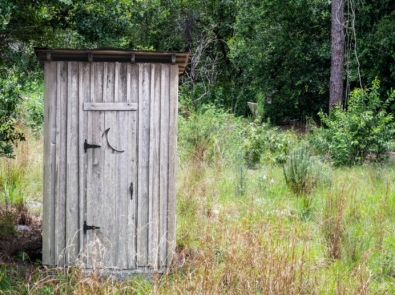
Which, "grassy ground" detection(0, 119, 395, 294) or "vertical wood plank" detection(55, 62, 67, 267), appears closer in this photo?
"grassy ground" detection(0, 119, 395, 294)

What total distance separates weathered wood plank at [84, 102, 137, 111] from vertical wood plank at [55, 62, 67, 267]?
27 centimetres

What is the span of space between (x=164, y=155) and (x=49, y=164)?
126 centimetres

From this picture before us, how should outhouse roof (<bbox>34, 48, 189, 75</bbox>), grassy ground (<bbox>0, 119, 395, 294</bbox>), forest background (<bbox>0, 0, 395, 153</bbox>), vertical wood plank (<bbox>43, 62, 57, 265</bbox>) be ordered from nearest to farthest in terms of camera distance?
grassy ground (<bbox>0, 119, 395, 294</bbox>)
outhouse roof (<bbox>34, 48, 189, 75</bbox>)
vertical wood plank (<bbox>43, 62, 57, 265</bbox>)
forest background (<bbox>0, 0, 395, 153</bbox>)

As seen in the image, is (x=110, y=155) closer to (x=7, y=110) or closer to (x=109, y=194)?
(x=109, y=194)

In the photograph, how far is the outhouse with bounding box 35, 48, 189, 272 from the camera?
592 centimetres

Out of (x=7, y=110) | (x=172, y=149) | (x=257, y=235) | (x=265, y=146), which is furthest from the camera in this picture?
(x=265, y=146)

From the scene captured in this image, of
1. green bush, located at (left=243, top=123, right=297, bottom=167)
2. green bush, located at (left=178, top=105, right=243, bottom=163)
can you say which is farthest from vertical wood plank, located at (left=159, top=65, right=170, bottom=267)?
green bush, located at (left=243, top=123, right=297, bottom=167)

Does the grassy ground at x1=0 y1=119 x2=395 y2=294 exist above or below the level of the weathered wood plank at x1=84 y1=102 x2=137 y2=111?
below

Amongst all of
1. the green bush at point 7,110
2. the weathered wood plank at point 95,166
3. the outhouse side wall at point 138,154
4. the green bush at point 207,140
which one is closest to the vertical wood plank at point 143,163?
the outhouse side wall at point 138,154

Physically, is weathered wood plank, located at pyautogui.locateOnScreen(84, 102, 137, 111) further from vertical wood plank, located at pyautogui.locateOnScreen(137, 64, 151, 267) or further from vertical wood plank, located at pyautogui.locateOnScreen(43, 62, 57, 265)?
vertical wood plank, located at pyautogui.locateOnScreen(43, 62, 57, 265)

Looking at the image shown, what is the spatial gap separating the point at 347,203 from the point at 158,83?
339 centimetres

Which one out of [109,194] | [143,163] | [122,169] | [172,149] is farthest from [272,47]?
[109,194]

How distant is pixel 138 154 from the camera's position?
606 centimetres

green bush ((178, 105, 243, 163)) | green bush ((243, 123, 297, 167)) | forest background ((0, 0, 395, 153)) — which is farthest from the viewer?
forest background ((0, 0, 395, 153))
